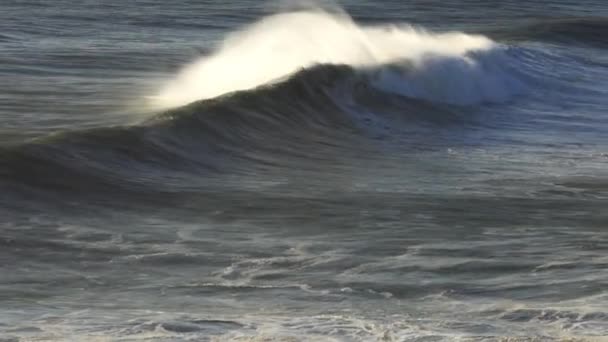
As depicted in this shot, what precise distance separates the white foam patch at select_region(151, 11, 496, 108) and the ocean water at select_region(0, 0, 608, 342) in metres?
0.11

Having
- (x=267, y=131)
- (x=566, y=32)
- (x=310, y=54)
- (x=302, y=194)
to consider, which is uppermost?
(x=566, y=32)

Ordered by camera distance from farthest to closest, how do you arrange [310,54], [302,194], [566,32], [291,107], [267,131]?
[566,32]
[310,54]
[291,107]
[267,131]
[302,194]

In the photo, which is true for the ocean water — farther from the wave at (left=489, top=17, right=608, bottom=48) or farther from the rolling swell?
the wave at (left=489, top=17, right=608, bottom=48)

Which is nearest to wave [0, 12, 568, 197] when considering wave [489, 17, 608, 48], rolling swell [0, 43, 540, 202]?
rolling swell [0, 43, 540, 202]

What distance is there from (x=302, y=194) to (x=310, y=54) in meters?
14.2

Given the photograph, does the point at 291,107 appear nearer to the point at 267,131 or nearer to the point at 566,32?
the point at 267,131

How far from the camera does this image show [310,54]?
1216 inches

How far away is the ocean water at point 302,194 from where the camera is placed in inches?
451

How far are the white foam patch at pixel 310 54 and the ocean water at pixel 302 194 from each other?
111 mm

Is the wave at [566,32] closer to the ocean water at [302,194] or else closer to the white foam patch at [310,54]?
the white foam patch at [310,54]

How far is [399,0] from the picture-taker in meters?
64.1

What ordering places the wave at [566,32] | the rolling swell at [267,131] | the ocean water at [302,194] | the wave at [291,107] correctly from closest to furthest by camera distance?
the ocean water at [302,194] → the rolling swell at [267,131] → the wave at [291,107] → the wave at [566,32]

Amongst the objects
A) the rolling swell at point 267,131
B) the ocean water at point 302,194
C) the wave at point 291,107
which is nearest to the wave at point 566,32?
the wave at point 291,107

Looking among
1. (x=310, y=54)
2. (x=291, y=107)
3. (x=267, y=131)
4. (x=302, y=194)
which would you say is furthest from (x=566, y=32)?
(x=302, y=194)
